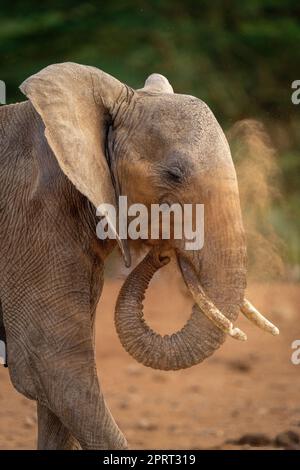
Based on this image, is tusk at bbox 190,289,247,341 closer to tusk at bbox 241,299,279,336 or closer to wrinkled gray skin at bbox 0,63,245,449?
wrinkled gray skin at bbox 0,63,245,449

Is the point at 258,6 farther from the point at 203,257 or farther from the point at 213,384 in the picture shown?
the point at 203,257

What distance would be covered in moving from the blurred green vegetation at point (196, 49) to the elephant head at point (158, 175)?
6384 mm

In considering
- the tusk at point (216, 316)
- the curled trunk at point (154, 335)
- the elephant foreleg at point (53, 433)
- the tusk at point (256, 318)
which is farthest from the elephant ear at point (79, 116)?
the elephant foreleg at point (53, 433)

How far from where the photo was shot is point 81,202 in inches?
225

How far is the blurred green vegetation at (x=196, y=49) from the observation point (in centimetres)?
1262

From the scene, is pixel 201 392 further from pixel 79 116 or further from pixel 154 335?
pixel 79 116

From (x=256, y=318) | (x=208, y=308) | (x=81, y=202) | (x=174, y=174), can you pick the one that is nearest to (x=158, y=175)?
(x=174, y=174)

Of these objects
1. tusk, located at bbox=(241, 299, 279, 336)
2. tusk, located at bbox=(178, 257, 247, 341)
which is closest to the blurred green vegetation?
tusk, located at bbox=(241, 299, 279, 336)

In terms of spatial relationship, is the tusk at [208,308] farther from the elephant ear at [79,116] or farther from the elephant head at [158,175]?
the elephant ear at [79,116]

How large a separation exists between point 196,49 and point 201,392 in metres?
4.56

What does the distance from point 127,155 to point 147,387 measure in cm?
448

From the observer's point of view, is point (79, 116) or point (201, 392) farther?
point (201, 392)
